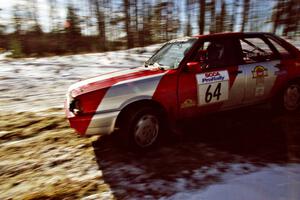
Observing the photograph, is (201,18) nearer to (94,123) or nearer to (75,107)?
(75,107)

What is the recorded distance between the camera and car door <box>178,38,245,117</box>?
4453 mm

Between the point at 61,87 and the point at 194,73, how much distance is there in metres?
5.27

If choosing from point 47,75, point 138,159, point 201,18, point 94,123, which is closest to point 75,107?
point 94,123

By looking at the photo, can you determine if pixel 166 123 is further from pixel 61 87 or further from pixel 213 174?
pixel 61 87

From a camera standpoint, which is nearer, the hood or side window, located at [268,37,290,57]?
the hood

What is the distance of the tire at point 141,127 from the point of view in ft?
13.5

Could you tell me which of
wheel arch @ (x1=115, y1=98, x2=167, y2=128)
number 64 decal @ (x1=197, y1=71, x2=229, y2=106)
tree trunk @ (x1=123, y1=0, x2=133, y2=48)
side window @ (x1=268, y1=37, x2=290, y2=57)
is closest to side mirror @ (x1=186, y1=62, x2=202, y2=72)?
number 64 decal @ (x1=197, y1=71, x2=229, y2=106)

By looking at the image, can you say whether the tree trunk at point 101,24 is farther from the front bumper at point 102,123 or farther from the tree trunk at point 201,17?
the front bumper at point 102,123

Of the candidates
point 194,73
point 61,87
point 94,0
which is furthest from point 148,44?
point 194,73

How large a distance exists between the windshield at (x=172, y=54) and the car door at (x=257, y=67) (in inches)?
36.0

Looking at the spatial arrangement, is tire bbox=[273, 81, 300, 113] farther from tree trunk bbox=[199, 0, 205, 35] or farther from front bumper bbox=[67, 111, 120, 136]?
tree trunk bbox=[199, 0, 205, 35]

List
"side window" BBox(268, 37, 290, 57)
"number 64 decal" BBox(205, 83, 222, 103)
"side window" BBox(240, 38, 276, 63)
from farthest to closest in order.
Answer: "side window" BBox(268, 37, 290, 57)
"side window" BBox(240, 38, 276, 63)
"number 64 decal" BBox(205, 83, 222, 103)

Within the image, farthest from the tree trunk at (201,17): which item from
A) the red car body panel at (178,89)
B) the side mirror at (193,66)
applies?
the side mirror at (193,66)

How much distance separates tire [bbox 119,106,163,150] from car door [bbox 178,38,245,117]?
446 millimetres
